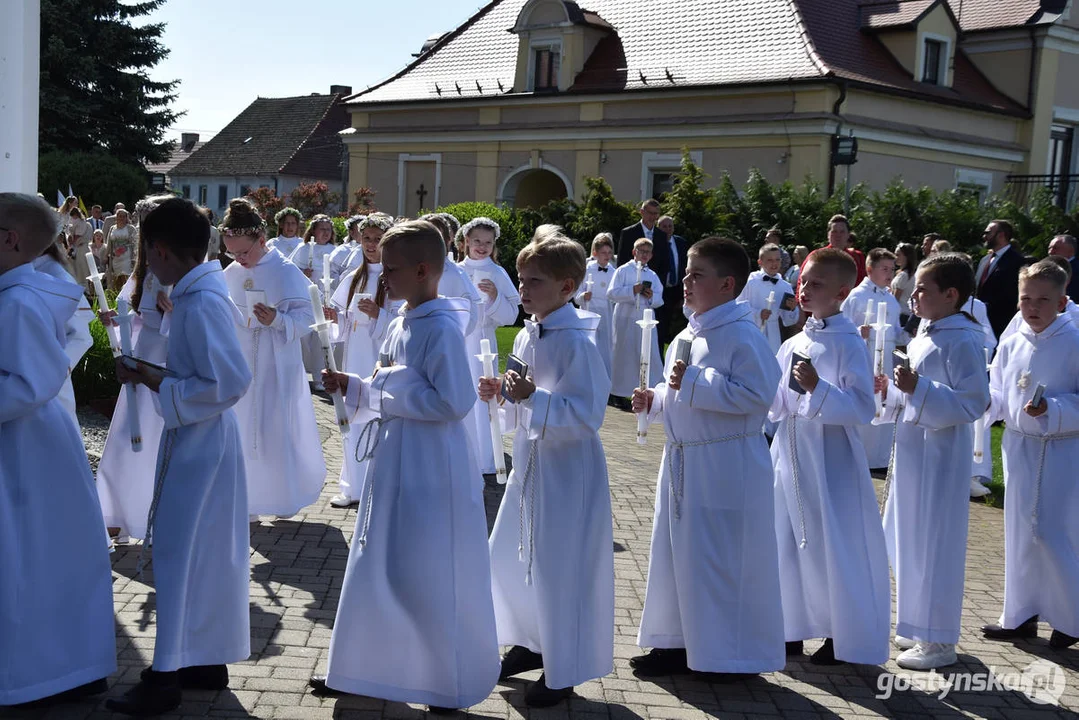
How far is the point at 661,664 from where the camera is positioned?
5.69 m

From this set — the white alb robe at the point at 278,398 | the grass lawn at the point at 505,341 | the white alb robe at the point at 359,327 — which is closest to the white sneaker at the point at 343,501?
the white alb robe at the point at 278,398

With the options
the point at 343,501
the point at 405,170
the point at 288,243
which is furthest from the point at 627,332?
the point at 405,170

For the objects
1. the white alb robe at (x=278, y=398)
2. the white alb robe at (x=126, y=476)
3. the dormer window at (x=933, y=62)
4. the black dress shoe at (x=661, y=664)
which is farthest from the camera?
the dormer window at (x=933, y=62)

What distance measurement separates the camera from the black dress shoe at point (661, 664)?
5.68 meters

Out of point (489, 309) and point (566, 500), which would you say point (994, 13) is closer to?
point (489, 309)

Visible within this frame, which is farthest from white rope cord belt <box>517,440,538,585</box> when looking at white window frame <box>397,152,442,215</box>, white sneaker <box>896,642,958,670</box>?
white window frame <box>397,152,442,215</box>

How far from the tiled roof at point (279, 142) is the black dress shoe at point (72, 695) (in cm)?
5753

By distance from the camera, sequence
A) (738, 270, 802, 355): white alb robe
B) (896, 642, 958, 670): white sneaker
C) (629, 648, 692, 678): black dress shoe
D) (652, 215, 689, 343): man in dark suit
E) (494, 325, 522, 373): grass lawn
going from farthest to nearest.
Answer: (494, 325, 522, 373): grass lawn → (652, 215, 689, 343): man in dark suit → (738, 270, 802, 355): white alb robe → (896, 642, 958, 670): white sneaker → (629, 648, 692, 678): black dress shoe

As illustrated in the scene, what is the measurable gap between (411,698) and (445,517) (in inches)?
28.3

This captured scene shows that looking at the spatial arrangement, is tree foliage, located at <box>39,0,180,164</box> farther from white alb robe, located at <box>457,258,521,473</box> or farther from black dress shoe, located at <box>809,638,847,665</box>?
black dress shoe, located at <box>809,638,847,665</box>

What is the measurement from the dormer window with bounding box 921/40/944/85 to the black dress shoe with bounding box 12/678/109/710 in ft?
98.1

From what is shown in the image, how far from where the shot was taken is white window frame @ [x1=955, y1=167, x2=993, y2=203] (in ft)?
102

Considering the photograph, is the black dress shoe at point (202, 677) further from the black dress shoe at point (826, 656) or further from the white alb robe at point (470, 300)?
the white alb robe at point (470, 300)

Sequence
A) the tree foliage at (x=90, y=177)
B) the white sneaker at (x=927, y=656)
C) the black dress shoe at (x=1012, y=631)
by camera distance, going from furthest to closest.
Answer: the tree foliage at (x=90, y=177) → the black dress shoe at (x=1012, y=631) → the white sneaker at (x=927, y=656)
